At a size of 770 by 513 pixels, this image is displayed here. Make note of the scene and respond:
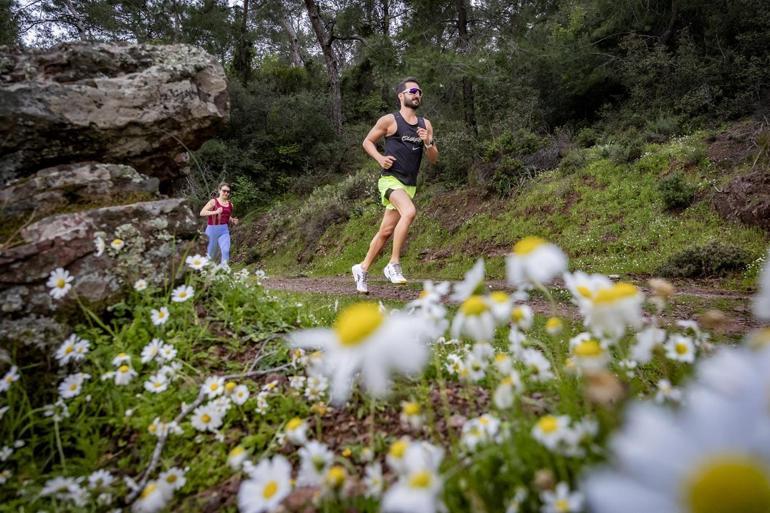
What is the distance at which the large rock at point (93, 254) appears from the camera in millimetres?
2367

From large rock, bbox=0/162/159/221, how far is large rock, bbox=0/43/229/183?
23cm

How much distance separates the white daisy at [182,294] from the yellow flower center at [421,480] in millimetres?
2005

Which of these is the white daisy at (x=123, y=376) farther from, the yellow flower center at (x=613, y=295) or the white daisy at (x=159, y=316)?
the yellow flower center at (x=613, y=295)

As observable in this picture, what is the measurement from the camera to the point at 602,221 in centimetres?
828

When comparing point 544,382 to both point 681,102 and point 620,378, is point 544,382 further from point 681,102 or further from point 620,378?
point 681,102

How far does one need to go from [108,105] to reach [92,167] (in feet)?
1.88

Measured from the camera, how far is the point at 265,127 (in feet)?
68.1

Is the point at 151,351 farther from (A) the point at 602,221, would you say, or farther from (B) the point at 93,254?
(A) the point at 602,221

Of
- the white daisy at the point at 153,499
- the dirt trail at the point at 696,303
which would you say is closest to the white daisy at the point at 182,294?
the white daisy at the point at 153,499

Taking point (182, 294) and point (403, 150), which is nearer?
point (182, 294)

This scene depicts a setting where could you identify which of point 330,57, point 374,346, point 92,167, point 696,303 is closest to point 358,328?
point 374,346

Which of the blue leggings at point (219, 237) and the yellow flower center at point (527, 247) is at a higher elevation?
the yellow flower center at point (527, 247)

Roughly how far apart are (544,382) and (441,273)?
747cm

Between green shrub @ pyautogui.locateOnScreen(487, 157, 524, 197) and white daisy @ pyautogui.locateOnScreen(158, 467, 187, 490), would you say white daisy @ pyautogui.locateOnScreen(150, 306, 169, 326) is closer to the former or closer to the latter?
white daisy @ pyautogui.locateOnScreen(158, 467, 187, 490)
